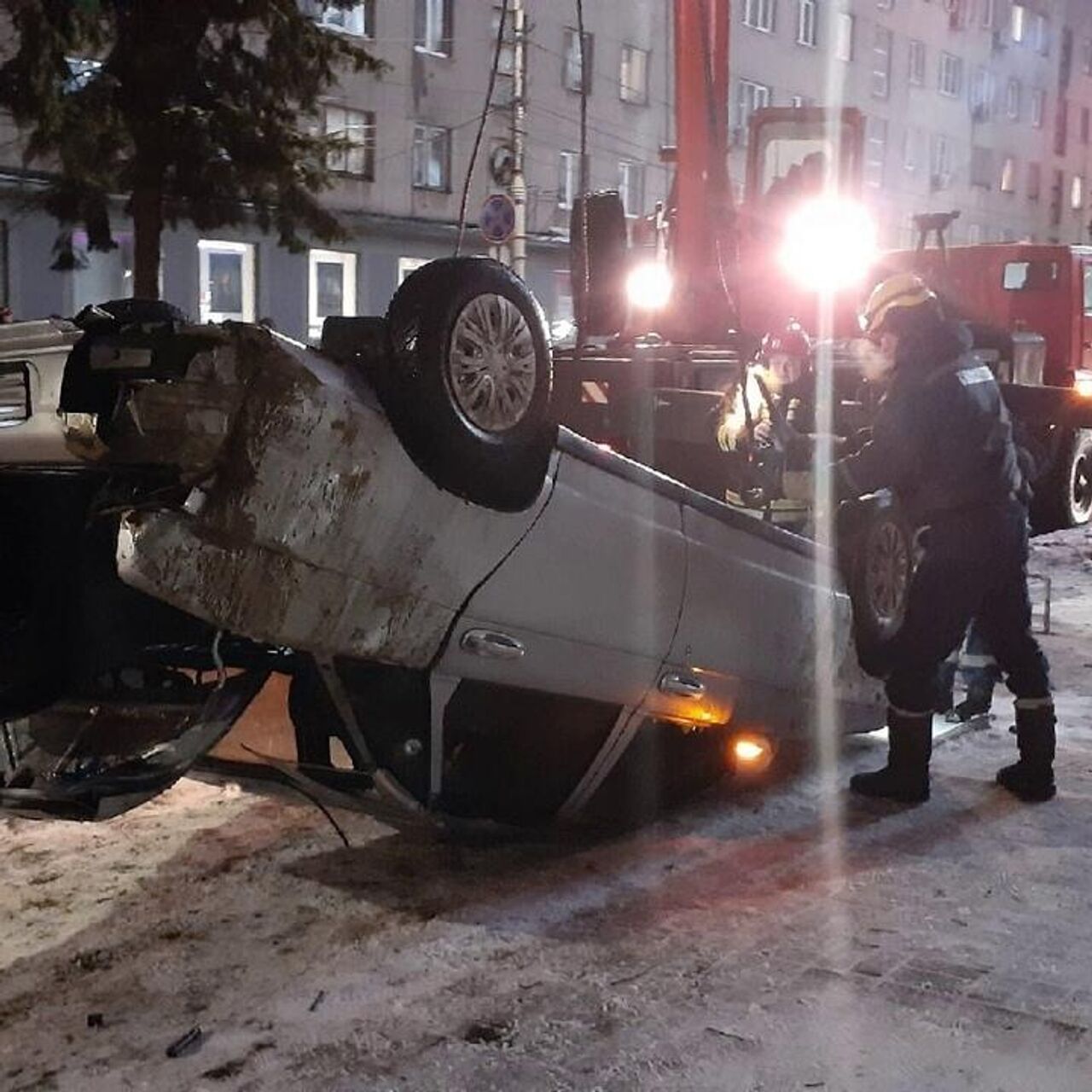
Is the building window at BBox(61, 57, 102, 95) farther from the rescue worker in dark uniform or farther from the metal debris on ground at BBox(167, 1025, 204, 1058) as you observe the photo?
the metal debris on ground at BBox(167, 1025, 204, 1058)

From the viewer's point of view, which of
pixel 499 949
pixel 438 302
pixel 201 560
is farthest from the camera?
pixel 499 949

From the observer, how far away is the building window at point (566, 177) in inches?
1232

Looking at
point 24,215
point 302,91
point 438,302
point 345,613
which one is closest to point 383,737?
point 345,613

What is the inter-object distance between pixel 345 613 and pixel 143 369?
28.0 inches

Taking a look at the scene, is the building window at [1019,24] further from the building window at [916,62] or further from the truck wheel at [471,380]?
the truck wheel at [471,380]

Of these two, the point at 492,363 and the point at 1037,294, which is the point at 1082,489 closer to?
the point at 1037,294

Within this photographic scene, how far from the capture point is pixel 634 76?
33.1 m

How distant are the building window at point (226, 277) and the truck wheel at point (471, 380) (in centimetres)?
2266

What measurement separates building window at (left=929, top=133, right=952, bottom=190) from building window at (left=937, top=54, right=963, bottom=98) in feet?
4.74

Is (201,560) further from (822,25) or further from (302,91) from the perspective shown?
(822,25)

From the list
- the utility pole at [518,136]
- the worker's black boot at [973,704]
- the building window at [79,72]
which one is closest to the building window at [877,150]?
the utility pole at [518,136]

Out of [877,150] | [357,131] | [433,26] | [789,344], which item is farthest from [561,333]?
[877,150]

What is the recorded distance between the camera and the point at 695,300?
315 inches

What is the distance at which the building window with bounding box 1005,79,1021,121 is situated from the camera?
49.8 m
